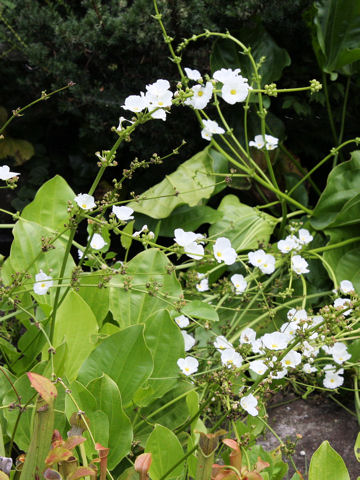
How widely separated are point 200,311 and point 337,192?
31.3 inches

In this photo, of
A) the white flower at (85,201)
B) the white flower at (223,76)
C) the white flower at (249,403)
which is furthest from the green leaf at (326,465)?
the white flower at (223,76)

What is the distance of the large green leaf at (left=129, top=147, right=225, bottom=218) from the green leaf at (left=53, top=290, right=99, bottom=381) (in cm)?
60

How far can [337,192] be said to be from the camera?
1.85 meters

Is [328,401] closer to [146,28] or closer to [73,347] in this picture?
[73,347]

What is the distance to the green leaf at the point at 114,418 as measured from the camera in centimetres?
109

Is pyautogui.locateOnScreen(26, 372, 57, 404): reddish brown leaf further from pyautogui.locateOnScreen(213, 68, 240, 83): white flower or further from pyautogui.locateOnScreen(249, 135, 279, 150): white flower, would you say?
pyautogui.locateOnScreen(249, 135, 279, 150): white flower

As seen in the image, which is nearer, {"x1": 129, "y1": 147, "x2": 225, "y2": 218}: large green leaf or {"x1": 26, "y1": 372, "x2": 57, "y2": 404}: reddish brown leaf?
{"x1": 26, "y1": 372, "x2": 57, "y2": 404}: reddish brown leaf

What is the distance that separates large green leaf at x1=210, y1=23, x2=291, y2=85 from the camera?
2.04 m

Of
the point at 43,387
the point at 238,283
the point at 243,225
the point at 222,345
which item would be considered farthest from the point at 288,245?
the point at 43,387

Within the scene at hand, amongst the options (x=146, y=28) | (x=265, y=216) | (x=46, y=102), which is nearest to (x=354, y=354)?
(x=265, y=216)

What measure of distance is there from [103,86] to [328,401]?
1361 millimetres

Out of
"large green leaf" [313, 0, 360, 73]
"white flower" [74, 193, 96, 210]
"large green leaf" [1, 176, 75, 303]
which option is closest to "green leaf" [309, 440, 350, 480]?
"white flower" [74, 193, 96, 210]

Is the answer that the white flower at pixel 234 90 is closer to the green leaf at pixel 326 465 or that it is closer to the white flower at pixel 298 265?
the white flower at pixel 298 265

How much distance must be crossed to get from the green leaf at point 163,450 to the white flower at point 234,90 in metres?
0.78
